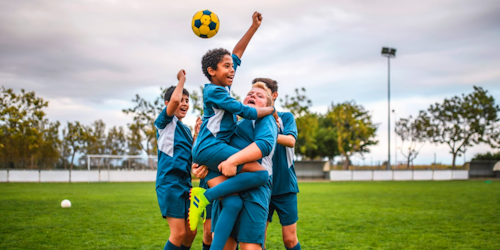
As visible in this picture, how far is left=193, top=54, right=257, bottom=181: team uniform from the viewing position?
321 centimetres

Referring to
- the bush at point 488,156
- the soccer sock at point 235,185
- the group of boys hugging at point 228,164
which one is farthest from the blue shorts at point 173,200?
the bush at point 488,156

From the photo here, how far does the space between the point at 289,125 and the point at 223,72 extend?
3.62ft

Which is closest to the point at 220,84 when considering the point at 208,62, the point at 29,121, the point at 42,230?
the point at 208,62

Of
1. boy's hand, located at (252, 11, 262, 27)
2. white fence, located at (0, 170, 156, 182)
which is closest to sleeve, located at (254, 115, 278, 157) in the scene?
boy's hand, located at (252, 11, 262, 27)

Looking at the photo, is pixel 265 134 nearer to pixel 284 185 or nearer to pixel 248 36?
pixel 284 185

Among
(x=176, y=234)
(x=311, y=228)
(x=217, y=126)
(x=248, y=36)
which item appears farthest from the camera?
(x=311, y=228)

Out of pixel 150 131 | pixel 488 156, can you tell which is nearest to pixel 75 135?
pixel 150 131

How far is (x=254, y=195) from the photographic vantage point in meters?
3.23

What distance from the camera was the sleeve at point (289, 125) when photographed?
4137mm

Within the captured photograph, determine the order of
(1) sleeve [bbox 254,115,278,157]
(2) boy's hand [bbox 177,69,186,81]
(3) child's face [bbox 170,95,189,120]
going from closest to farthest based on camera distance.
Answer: (1) sleeve [bbox 254,115,278,157], (2) boy's hand [bbox 177,69,186,81], (3) child's face [bbox 170,95,189,120]

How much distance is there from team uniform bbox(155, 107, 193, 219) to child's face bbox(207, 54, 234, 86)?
0.82 metres

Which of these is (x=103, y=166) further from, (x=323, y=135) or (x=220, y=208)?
(x=323, y=135)

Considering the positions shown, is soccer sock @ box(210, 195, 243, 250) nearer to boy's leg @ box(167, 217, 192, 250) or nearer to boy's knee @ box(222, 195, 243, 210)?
boy's knee @ box(222, 195, 243, 210)

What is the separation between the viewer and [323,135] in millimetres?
66125
